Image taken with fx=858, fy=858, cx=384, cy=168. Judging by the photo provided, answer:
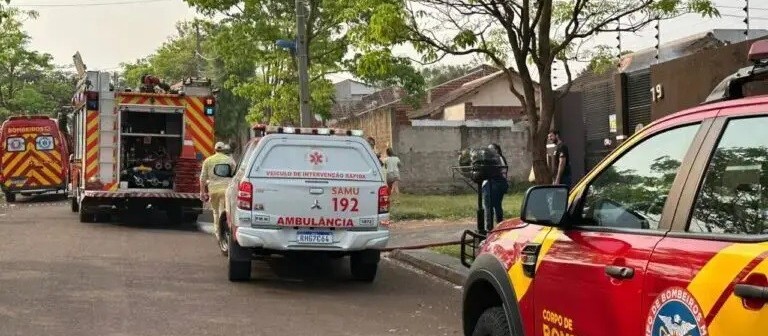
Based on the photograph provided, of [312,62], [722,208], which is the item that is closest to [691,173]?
[722,208]

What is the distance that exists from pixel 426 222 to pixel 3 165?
50.3 feet

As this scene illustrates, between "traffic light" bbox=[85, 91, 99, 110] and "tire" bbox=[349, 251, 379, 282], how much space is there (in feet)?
26.6

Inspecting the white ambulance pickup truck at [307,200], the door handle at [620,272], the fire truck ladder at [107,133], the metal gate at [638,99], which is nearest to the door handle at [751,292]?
the door handle at [620,272]

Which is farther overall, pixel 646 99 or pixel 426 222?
pixel 426 222

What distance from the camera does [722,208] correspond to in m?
2.93

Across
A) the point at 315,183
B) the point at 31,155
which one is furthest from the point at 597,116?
the point at 31,155

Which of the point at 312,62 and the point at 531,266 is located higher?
the point at 312,62

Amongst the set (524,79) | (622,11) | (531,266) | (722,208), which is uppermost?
(622,11)

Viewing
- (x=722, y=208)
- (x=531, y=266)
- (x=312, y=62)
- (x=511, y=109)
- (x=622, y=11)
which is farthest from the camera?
(x=511, y=109)

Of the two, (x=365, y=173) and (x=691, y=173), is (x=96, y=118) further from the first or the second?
(x=691, y=173)

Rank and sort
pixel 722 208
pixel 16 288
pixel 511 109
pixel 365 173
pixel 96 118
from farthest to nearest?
pixel 511 109 → pixel 96 118 → pixel 365 173 → pixel 16 288 → pixel 722 208

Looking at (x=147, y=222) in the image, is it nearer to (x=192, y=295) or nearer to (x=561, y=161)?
(x=561, y=161)

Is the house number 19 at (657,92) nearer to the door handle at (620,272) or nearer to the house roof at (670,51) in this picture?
the house roof at (670,51)

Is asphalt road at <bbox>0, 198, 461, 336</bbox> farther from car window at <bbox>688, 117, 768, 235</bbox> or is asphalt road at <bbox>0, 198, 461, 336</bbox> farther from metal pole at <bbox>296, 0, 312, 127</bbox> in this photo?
car window at <bbox>688, 117, 768, 235</bbox>
